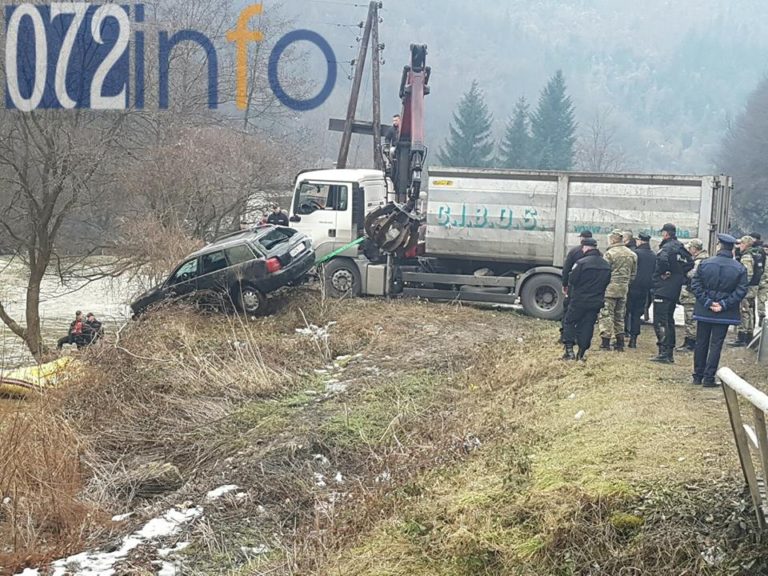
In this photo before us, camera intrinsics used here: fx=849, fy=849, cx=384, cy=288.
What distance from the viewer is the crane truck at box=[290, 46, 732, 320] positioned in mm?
13758

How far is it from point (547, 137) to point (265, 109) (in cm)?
3143

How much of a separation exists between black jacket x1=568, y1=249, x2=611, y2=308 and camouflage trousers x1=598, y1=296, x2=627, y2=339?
927 mm

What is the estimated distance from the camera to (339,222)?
16.4 m

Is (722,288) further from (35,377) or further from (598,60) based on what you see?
(598,60)

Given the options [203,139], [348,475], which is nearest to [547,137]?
[203,139]

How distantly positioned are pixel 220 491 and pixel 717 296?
5019mm

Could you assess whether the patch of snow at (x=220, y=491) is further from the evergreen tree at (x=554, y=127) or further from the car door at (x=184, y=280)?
the evergreen tree at (x=554, y=127)

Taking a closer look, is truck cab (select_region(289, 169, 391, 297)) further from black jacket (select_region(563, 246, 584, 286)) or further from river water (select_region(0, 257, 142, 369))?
black jacket (select_region(563, 246, 584, 286))

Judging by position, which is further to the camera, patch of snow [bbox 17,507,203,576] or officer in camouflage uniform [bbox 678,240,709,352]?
officer in camouflage uniform [bbox 678,240,709,352]

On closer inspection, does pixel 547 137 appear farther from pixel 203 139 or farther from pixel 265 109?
pixel 203 139

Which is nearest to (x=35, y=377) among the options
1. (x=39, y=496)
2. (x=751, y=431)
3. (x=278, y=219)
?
(x=39, y=496)

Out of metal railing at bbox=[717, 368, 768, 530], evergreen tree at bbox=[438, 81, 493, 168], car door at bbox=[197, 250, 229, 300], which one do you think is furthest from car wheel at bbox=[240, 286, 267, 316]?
evergreen tree at bbox=[438, 81, 493, 168]

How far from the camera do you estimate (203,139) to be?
979 inches

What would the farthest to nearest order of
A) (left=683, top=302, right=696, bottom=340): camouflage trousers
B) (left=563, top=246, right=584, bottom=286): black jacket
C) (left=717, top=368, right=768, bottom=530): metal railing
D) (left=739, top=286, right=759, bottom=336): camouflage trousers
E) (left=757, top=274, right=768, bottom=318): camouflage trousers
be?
(left=757, top=274, right=768, bottom=318): camouflage trousers → (left=739, top=286, right=759, bottom=336): camouflage trousers → (left=683, top=302, right=696, bottom=340): camouflage trousers → (left=563, top=246, right=584, bottom=286): black jacket → (left=717, top=368, right=768, bottom=530): metal railing
